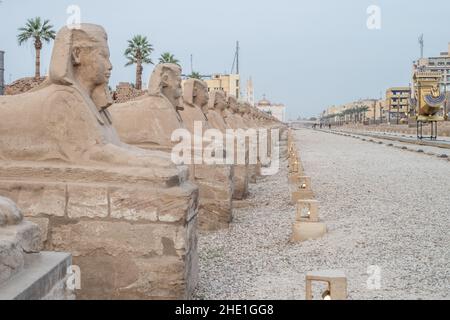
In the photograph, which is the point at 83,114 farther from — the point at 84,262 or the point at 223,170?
the point at 223,170

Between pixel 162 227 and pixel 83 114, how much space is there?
100cm

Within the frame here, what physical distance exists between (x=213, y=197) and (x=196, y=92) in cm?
267

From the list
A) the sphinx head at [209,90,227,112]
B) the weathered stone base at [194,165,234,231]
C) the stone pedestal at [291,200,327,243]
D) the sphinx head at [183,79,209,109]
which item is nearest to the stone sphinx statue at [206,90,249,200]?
the sphinx head at [209,90,227,112]

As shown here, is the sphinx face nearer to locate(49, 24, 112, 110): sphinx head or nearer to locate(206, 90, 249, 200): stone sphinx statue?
locate(206, 90, 249, 200): stone sphinx statue

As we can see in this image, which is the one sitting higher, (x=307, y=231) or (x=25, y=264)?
(x=25, y=264)

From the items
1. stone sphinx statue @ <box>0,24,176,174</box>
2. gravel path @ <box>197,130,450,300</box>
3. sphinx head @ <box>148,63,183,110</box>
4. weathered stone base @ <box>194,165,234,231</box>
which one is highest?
sphinx head @ <box>148,63,183,110</box>

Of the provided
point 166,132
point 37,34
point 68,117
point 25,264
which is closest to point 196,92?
point 166,132

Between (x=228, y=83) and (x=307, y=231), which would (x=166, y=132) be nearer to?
(x=307, y=231)

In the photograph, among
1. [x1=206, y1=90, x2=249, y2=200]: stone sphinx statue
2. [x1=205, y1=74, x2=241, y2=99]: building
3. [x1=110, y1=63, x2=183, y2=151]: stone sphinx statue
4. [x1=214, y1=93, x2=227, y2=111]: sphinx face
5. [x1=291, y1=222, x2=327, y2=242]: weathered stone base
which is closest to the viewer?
[x1=291, y1=222, x2=327, y2=242]: weathered stone base

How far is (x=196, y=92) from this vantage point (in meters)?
8.39

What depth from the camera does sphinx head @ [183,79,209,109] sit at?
8.25 meters

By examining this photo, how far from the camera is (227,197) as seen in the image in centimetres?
619

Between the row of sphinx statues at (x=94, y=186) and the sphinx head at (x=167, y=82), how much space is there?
7.05 feet

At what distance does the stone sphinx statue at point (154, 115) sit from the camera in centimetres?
605
